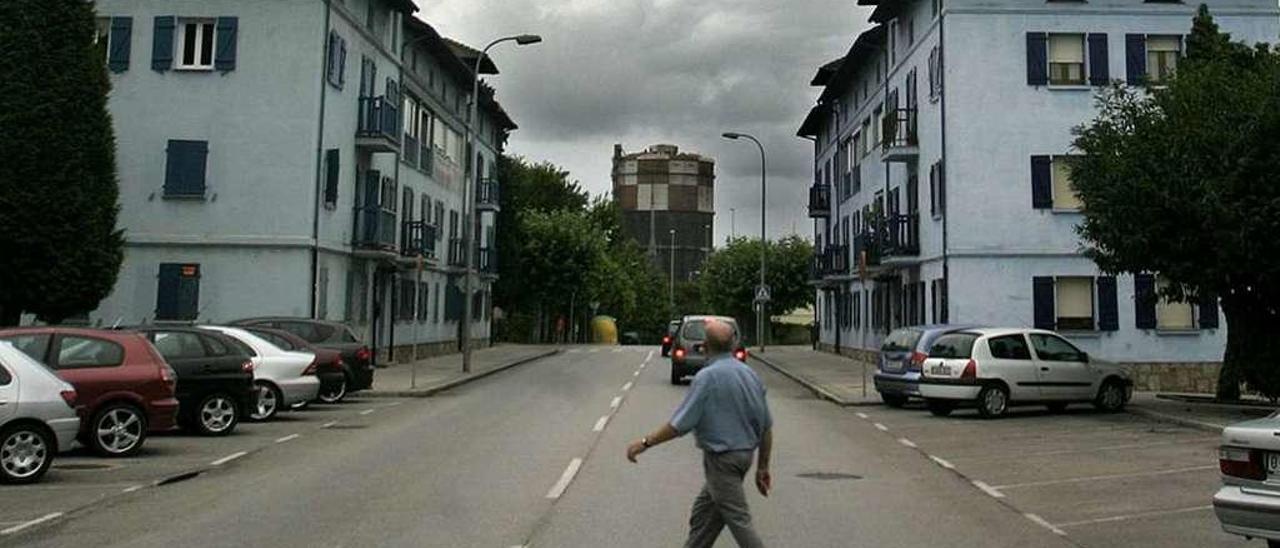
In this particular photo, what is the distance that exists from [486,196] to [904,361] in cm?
3270

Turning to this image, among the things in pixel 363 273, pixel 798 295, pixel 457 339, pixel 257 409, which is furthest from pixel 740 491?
pixel 798 295

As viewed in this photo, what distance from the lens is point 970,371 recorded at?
18547 millimetres

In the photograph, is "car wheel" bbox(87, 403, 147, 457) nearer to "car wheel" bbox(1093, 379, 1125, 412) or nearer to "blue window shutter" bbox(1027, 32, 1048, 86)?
"car wheel" bbox(1093, 379, 1125, 412)

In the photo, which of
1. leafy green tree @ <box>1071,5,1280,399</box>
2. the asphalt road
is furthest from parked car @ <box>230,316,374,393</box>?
leafy green tree @ <box>1071,5,1280,399</box>

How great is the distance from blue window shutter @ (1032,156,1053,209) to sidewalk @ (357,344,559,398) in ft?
51.9

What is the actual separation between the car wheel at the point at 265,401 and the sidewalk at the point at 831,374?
11184mm

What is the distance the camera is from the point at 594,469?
12.0 meters

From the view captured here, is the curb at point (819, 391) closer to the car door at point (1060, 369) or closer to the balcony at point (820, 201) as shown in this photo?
the car door at point (1060, 369)

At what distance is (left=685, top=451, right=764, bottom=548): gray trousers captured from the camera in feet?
20.5

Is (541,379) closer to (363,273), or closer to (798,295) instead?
(363,273)

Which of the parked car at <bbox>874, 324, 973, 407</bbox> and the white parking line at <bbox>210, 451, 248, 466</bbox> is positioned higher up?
the parked car at <bbox>874, 324, 973, 407</bbox>

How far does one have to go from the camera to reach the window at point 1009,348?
18828mm

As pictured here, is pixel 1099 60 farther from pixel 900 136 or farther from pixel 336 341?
pixel 336 341

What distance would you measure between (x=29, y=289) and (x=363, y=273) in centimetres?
1097
